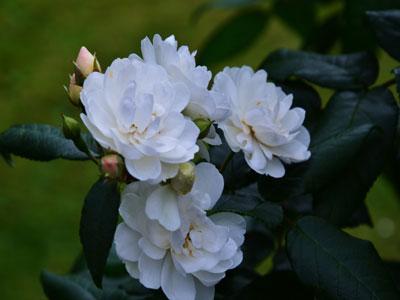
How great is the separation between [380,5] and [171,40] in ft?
1.94

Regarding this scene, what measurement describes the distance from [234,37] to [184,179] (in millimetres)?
1037

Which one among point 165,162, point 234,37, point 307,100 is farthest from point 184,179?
point 234,37

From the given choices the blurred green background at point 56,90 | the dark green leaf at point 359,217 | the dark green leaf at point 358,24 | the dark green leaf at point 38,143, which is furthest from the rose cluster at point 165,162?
the blurred green background at point 56,90

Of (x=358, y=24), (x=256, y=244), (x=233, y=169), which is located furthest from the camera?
(x=358, y=24)

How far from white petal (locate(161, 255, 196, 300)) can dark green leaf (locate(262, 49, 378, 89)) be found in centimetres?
39

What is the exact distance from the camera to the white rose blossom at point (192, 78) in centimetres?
82

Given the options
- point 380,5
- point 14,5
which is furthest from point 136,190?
point 14,5

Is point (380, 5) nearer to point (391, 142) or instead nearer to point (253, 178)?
point (391, 142)

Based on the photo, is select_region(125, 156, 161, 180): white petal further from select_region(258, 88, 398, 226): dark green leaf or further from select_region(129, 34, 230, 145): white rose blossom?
select_region(258, 88, 398, 226): dark green leaf

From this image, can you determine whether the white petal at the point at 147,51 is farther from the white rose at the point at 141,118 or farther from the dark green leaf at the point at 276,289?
the dark green leaf at the point at 276,289

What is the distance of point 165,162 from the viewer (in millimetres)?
778

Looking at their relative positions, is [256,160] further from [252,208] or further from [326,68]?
[326,68]

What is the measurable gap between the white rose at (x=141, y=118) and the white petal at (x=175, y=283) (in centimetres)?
11

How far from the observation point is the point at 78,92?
833mm
